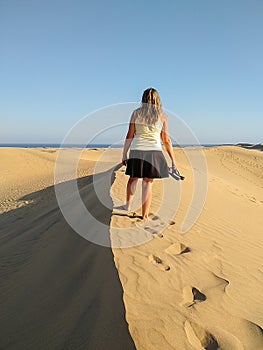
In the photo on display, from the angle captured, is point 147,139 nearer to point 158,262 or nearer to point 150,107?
point 150,107

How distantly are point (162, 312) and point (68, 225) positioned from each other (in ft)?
9.97

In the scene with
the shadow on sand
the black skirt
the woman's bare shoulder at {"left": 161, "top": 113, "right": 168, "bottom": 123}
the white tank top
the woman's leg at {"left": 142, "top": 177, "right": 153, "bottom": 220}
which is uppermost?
the woman's bare shoulder at {"left": 161, "top": 113, "right": 168, "bottom": 123}

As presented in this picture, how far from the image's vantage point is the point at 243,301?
9.98 ft

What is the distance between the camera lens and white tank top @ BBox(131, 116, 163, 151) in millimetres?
4535

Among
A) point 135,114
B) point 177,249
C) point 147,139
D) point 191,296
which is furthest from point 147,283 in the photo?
point 135,114

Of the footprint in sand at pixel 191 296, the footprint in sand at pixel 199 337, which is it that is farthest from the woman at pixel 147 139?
the footprint in sand at pixel 199 337

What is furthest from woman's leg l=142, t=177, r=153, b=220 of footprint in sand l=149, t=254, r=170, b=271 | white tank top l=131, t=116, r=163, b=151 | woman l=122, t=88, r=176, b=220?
footprint in sand l=149, t=254, r=170, b=271

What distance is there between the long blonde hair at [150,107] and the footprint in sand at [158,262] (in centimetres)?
193

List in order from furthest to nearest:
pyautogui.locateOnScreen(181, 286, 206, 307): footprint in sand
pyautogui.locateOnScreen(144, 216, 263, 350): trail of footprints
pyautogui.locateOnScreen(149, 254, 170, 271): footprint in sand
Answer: pyautogui.locateOnScreen(149, 254, 170, 271): footprint in sand, pyautogui.locateOnScreen(181, 286, 206, 307): footprint in sand, pyautogui.locateOnScreen(144, 216, 263, 350): trail of footprints

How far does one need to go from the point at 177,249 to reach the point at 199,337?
169cm

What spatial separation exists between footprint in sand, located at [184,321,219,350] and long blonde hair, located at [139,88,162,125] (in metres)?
2.84

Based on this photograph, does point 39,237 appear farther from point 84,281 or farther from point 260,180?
point 260,180

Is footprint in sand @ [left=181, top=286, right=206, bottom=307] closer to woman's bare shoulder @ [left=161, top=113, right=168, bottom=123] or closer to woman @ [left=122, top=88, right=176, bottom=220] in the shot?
woman @ [left=122, top=88, right=176, bottom=220]

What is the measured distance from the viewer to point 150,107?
14.7 ft
